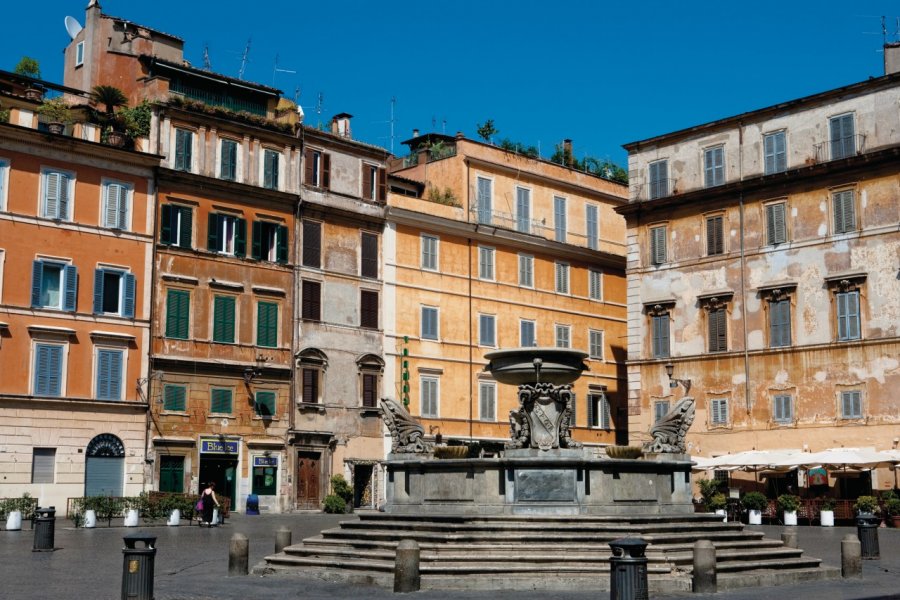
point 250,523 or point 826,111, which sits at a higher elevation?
point 826,111

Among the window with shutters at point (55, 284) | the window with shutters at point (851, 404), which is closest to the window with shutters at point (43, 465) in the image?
the window with shutters at point (55, 284)

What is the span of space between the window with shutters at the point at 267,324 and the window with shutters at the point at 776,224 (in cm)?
1805

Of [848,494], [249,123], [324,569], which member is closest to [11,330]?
[249,123]

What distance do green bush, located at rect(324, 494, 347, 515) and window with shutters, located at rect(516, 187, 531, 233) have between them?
51.2 feet

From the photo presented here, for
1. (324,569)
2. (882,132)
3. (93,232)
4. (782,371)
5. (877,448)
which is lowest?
(324,569)

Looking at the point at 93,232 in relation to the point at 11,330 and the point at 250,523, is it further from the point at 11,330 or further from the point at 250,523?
the point at 250,523

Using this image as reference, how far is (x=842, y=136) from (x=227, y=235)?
2191cm

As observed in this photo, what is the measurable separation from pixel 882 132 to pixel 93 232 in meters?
26.6

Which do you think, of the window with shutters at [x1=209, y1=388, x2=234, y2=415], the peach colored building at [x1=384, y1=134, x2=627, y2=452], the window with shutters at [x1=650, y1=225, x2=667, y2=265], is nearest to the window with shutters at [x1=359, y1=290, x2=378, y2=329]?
the peach colored building at [x1=384, y1=134, x2=627, y2=452]

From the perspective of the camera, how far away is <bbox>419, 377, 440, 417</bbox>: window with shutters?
164 feet

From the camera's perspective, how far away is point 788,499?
40062 millimetres

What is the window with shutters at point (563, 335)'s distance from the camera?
55281mm

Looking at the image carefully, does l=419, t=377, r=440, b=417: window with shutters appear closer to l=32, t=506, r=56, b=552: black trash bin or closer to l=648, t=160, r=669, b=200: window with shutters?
l=648, t=160, r=669, b=200: window with shutters

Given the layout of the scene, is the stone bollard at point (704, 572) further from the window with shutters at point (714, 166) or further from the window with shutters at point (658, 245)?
the window with shutters at point (658, 245)
